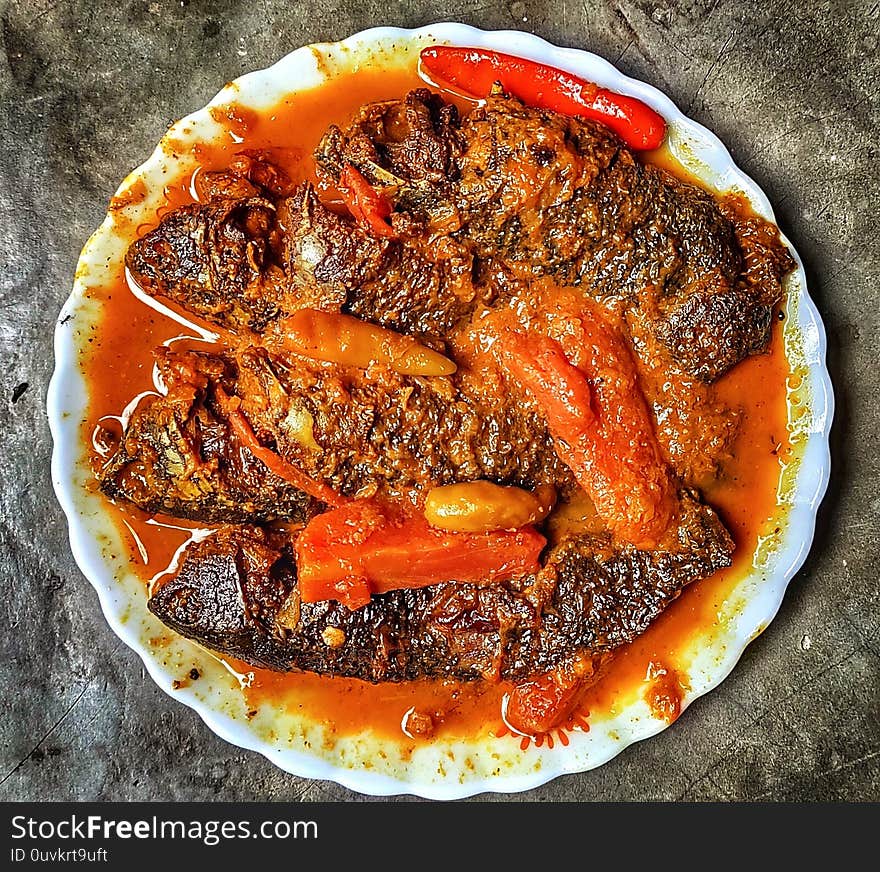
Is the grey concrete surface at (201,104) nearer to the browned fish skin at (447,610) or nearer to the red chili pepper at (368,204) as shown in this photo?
the browned fish skin at (447,610)

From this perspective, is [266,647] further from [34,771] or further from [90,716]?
[34,771]

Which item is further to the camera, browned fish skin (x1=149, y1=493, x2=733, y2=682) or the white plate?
the white plate

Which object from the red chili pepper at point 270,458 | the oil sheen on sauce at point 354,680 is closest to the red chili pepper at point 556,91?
the oil sheen on sauce at point 354,680

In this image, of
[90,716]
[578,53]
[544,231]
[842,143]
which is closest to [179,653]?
[90,716]

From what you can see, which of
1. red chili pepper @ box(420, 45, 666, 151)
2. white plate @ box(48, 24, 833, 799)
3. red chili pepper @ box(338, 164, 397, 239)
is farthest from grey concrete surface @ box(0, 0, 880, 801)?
red chili pepper @ box(338, 164, 397, 239)

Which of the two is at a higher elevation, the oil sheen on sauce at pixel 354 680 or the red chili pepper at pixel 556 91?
the red chili pepper at pixel 556 91

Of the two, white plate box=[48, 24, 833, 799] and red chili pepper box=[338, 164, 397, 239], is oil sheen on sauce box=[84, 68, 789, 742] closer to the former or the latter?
white plate box=[48, 24, 833, 799]
